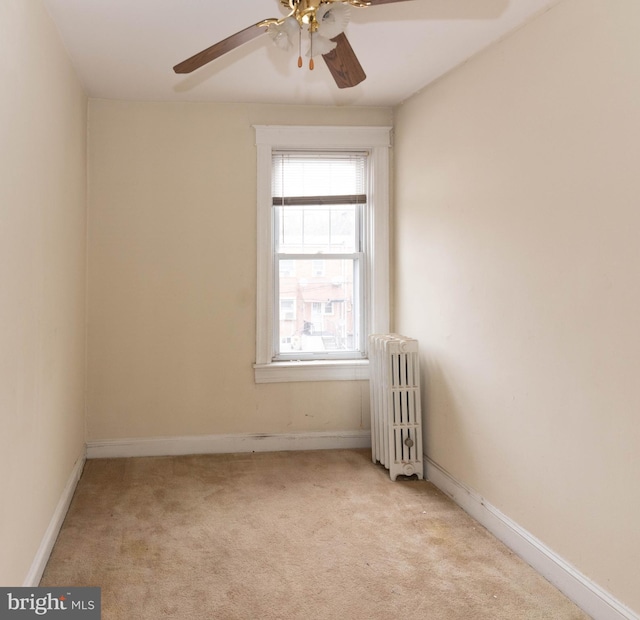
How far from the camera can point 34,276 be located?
2.45 metres

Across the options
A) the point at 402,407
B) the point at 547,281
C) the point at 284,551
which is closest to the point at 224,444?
the point at 402,407

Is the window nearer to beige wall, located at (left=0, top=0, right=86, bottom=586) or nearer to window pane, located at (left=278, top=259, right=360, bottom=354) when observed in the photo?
window pane, located at (left=278, top=259, right=360, bottom=354)

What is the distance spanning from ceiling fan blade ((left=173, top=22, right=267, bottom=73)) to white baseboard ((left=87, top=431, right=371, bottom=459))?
107 inches

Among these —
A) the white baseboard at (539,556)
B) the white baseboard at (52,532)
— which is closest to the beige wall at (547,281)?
the white baseboard at (539,556)

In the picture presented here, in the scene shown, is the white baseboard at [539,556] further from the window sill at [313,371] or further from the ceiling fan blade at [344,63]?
the ceiling fan blade at [344,63]

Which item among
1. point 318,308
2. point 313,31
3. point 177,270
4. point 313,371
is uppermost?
point 313,31

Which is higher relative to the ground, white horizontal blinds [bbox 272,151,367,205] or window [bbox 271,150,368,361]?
white horizontal blinds [bbox 272,151,367,205]

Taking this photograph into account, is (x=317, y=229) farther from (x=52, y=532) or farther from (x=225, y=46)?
(x=52, y=532)

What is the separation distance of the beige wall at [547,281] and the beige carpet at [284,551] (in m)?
0.32

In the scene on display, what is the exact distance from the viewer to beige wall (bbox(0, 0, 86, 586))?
80.8 inches

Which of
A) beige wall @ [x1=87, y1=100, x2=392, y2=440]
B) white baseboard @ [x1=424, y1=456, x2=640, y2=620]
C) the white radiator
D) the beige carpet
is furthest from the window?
white baseboard @ [x1=424, y1=456, x2=640, y2=620]

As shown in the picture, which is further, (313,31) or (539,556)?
(539,556)

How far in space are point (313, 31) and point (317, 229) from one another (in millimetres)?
2443

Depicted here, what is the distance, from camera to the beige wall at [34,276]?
6.73 ft
